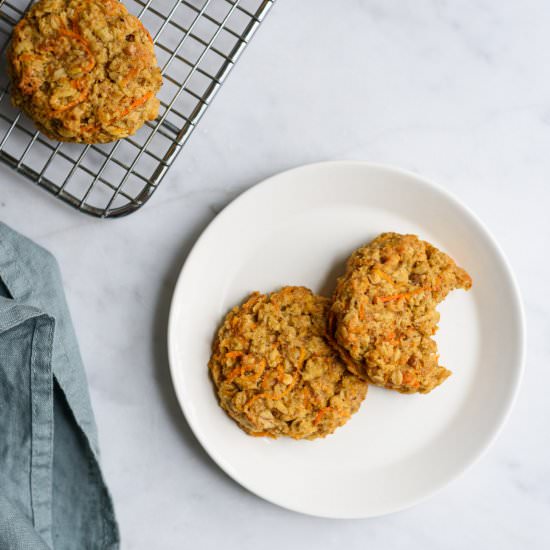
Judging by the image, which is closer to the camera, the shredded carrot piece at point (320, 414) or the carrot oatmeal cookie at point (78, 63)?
the carrot oatmeal cookie at point (78, 63)

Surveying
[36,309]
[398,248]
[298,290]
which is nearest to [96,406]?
[36,309]

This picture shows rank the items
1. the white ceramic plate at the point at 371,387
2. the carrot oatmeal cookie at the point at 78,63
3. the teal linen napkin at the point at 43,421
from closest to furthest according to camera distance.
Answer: the carrot oatmeal cookie at the point at 78,63
the teal linen napkin at the point at 43,421
the white ceramic plate at the point at 371,387

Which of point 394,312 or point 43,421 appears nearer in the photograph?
point 394,312

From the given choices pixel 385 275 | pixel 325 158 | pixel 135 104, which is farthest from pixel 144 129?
pixel 385 275

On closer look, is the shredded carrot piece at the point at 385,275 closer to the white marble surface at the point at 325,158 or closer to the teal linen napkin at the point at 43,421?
the white marble surface at the point at 325,158

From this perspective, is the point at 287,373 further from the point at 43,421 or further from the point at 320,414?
the point at 43,421

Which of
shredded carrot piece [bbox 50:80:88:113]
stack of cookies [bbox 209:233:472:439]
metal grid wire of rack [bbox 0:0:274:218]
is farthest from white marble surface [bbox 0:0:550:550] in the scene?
shredded carrot piece [bbox 50:80:88:113]

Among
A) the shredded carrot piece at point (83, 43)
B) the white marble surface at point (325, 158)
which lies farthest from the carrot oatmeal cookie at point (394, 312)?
the shredded carrot piece at point (83, 43)
